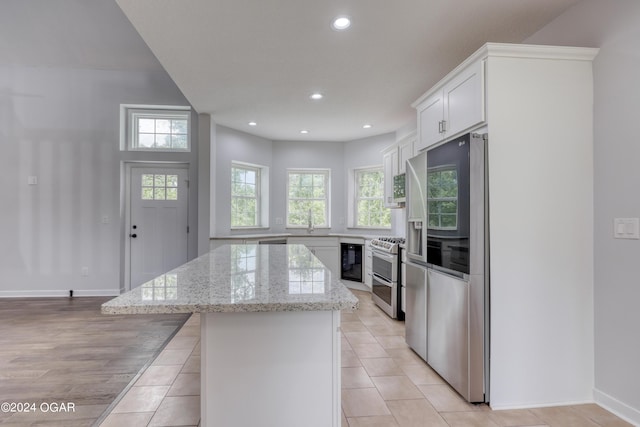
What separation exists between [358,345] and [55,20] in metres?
4.66

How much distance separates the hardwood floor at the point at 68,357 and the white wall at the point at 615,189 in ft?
9.86

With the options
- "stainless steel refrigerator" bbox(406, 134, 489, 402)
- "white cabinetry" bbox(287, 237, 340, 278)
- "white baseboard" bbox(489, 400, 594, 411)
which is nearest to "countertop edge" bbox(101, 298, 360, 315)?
"stainless steel refrigerator" bbox(406, 134, 489, 402)

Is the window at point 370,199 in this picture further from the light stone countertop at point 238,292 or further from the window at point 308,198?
the light stone countertop at point 238,292

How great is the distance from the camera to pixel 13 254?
14.8 feet

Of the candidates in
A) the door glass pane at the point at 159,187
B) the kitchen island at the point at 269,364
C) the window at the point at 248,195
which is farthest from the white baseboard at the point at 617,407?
the door glass pane at the point at 159,187

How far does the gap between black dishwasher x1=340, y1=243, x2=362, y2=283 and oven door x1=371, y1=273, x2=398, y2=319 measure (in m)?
0.83

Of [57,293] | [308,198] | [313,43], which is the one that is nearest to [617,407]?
[313,43]

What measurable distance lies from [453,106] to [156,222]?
425 cm

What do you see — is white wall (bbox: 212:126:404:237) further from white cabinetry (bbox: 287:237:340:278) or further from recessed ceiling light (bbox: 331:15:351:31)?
recessed ceiling light (bbox: 331:15:351:31)

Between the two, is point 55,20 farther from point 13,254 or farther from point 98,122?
point 13,254

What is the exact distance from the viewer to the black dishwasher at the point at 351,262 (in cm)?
524

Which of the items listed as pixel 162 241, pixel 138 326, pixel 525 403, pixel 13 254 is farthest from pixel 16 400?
pixel 13 254

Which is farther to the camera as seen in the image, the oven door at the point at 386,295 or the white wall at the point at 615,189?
the oven door at the point at 386,295

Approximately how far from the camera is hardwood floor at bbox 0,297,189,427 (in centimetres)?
198
